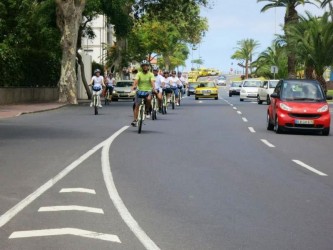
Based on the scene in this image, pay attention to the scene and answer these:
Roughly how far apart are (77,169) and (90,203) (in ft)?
10.5

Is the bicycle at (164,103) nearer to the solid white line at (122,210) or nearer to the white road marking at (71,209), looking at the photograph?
the solid white line at (122,210)

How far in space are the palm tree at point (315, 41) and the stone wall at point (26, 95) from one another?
19081 mm

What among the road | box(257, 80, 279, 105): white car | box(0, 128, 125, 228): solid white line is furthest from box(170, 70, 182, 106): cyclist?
box(0, 128, 125, 228): solid white line

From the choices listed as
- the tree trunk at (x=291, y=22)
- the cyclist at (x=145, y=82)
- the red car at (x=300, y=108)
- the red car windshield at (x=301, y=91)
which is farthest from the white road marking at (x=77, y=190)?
the tree trunk at (x=291, y=22)

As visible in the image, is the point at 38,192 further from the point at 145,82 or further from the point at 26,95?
the point at 26,95

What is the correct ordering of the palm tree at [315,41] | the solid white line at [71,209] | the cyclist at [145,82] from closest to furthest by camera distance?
the solid white line at [71,209] < the cyclist at [145,82] < the palm tree at [315,41]

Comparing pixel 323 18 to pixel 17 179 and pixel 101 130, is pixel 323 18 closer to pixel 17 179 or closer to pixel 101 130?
pixel 101 130

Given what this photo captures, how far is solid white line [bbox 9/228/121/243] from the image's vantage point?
6.57 meters

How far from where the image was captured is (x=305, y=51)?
A: 53656 millimetres

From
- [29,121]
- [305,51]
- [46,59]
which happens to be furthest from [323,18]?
[29,121]

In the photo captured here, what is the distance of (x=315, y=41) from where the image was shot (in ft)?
170

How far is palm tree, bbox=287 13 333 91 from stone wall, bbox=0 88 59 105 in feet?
62.6

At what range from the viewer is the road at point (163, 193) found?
6.67 meters

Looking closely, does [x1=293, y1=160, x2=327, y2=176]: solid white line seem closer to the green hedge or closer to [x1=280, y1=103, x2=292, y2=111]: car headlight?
[x1=280, y1=103, x2=292, y2=111]: car headlight
